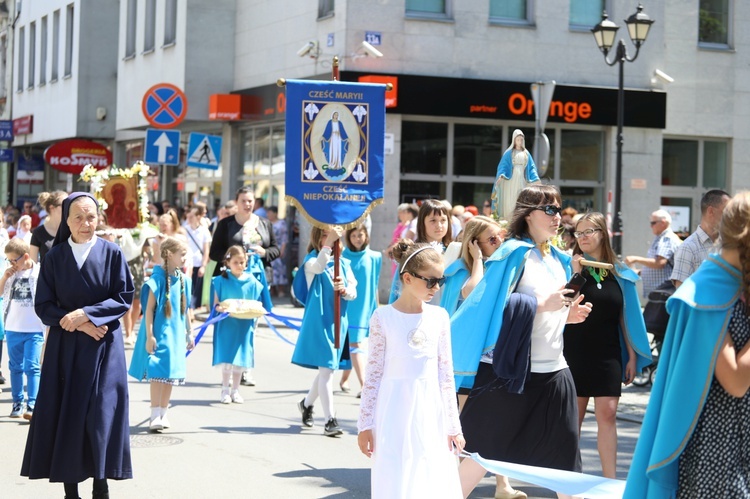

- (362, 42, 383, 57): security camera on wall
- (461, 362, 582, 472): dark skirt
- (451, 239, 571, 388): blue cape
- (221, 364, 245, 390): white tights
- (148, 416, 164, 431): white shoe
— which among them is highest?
(362, 42, 383, 57): security camera on wall

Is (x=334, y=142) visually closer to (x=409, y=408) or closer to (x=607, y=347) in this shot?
(x=607, y=347)

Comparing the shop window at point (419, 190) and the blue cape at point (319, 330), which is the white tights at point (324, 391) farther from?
the shop window at point (419, 190)

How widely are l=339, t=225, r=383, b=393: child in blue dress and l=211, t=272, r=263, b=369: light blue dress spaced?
38.2 inches

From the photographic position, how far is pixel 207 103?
26.9 meters

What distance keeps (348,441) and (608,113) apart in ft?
50.8

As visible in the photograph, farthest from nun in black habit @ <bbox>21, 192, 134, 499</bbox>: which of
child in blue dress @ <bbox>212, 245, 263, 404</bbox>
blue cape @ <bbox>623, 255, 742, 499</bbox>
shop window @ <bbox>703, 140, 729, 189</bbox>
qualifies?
shop window @ <bbox>703, 140, 729, 189</bbox>

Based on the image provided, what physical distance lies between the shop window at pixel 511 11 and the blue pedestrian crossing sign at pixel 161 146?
6.58 m

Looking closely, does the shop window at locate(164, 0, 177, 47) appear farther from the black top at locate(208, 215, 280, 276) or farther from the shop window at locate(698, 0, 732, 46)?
the black top at locate(208, 215, 280, 276)

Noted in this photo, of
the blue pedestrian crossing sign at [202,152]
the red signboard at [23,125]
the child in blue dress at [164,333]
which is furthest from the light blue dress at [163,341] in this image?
the red signboard at [23,125]

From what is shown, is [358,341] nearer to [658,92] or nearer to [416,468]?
[416,468]

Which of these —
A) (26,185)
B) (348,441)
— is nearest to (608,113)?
(348,441)

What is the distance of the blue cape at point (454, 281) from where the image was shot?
25.9ft

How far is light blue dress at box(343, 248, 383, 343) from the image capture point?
452 inches

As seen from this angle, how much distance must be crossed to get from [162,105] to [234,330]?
11916mm
